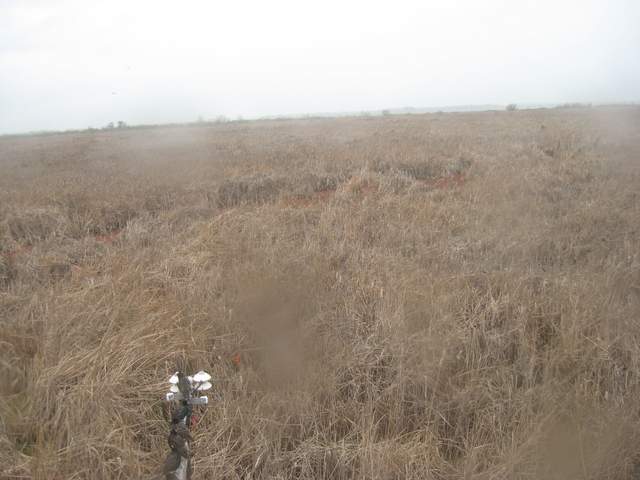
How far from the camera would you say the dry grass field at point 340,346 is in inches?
69.6

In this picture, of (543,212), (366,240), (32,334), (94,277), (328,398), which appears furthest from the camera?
(543,212)

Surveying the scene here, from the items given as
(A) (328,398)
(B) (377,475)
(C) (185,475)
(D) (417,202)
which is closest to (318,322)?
(A) (328,398)

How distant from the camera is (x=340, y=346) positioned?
98.4 inches

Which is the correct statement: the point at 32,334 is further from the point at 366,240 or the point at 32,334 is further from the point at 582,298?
the point at 582,298

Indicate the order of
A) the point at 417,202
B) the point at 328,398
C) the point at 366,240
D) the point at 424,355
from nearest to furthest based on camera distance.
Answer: the point at 328,398
the point at 424,355
the point at 366,240
the point at 417,202

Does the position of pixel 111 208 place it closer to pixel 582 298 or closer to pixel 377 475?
pixel 377 475

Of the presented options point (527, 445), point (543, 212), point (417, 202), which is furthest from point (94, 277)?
point (543, 212)

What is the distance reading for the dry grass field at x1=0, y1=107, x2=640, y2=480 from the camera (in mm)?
1768

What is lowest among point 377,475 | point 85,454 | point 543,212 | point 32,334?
point 377,475

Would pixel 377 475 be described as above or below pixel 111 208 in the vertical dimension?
below

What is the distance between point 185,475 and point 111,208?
648 cm

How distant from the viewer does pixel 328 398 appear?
2.12 meters

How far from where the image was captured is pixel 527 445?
1.74 meters

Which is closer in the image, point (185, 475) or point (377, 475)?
point (185, 475)
